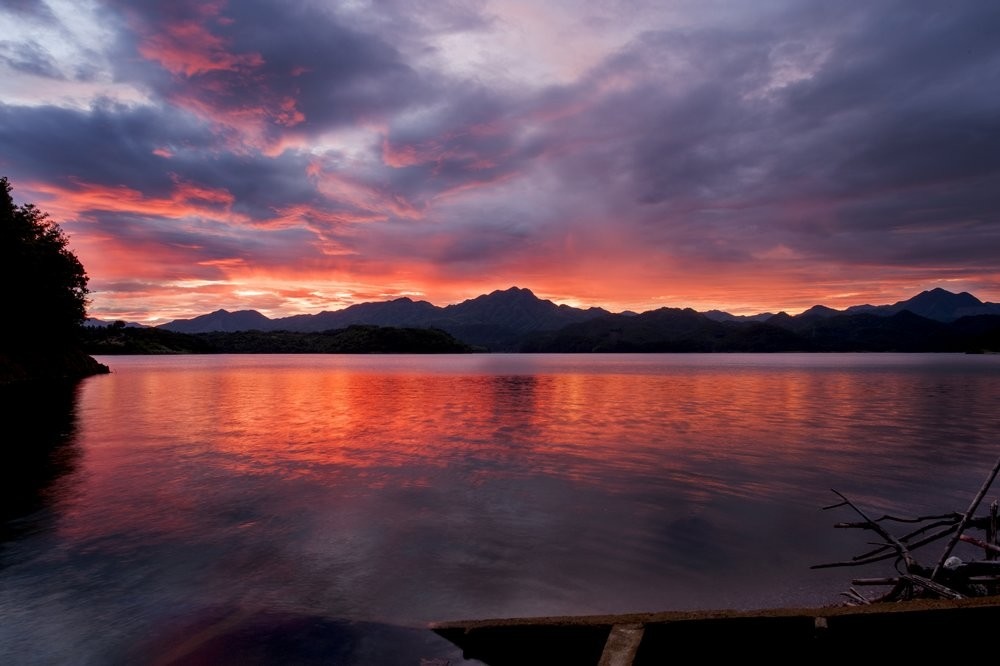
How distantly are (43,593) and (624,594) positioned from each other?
1356cm

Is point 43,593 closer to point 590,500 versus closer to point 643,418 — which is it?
point 590,500

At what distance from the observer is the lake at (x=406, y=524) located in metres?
10.8

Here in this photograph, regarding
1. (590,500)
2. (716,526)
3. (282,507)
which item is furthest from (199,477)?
(716,526)

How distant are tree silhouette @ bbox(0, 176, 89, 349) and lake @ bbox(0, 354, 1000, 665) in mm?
41978

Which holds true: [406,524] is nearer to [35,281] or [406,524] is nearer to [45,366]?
Answer: [35,281]

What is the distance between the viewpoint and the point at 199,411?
166 ft

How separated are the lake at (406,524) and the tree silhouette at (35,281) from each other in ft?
138

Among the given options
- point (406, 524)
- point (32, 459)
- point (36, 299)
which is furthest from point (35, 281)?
point (406, 524)

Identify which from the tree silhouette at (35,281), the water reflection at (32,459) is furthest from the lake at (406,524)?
the tree silhouette at (35,281)

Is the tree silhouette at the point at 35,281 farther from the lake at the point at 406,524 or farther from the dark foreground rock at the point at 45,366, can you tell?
the lake at the point at 406,524

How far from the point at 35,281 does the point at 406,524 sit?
289ft

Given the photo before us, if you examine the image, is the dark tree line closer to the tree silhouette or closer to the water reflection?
the tree silhouette

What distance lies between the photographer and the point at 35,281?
75.1 metres

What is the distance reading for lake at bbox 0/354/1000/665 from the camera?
1076 centimetres
